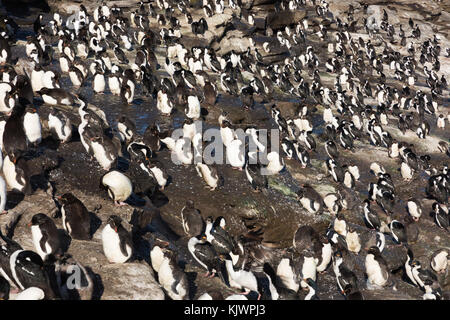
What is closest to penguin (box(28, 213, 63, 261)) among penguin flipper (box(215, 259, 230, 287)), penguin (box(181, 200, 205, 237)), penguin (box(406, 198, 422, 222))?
penguin flipper (box(215, 259, 230, 287))

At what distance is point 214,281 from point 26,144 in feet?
18.3

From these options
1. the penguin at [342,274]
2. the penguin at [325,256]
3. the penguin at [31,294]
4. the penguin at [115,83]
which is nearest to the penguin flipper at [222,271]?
the penguin at [342,274]

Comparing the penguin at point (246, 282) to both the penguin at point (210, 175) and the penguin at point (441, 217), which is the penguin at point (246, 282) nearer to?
the penguin at point (210, 175)

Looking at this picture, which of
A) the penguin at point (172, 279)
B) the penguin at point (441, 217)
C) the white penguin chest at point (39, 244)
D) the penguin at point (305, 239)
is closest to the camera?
the white penguin chest at point (39, 244)

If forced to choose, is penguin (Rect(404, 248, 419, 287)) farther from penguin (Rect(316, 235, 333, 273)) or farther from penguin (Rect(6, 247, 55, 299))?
penguin (Rect(6, 247, 55, 299))

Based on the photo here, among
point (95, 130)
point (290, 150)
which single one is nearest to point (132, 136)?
point (95, 130)

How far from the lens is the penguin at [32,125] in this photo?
1212 centimetres

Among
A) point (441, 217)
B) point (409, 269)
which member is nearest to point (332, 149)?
point (441, 217)

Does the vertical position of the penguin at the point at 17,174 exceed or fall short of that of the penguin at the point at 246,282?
it exceeds it

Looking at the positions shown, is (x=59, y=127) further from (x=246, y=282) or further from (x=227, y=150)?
(x=246, y=282)

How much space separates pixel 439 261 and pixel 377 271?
348 centimetres

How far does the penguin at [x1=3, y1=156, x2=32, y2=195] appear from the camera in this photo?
1068 cm

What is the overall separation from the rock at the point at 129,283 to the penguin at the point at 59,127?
4990mm

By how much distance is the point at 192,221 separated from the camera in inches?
471
